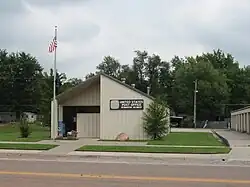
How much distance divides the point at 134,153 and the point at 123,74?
96.9 meters

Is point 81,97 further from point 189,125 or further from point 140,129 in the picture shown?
point 189,125

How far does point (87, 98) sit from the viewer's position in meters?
34.1

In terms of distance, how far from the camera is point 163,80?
11550 cm

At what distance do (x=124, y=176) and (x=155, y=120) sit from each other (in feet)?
59.7

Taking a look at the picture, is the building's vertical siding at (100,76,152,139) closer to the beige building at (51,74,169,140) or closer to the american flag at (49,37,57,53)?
the beige building at (51,74,169,140)

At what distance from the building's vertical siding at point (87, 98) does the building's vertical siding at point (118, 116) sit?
→ 2.28m

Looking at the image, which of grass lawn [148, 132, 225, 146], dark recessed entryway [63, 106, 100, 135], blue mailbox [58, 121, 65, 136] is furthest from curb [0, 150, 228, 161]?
dark recessed entryway [63, 106, 100, 135]

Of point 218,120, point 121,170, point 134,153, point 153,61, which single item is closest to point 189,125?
point 218,120

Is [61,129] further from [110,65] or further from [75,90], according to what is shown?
[110,65]

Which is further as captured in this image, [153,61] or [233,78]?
[153,61]

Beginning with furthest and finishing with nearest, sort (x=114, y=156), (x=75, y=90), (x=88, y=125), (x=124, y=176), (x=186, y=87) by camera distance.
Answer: (x=186, y=87), (x=88, y=125), (x=75, y=90), (x=114, y=156), (x=124, y=176)

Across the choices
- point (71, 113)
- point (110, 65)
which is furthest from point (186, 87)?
point (71, 113)

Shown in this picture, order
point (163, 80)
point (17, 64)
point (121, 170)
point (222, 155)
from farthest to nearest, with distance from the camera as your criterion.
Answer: point (163, 80) → point (17, 64) → point (222, 155) → point (121, 170)

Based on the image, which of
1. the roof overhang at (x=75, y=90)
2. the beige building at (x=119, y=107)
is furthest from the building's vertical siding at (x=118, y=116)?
the roof overhang at (x=75, y=90)
